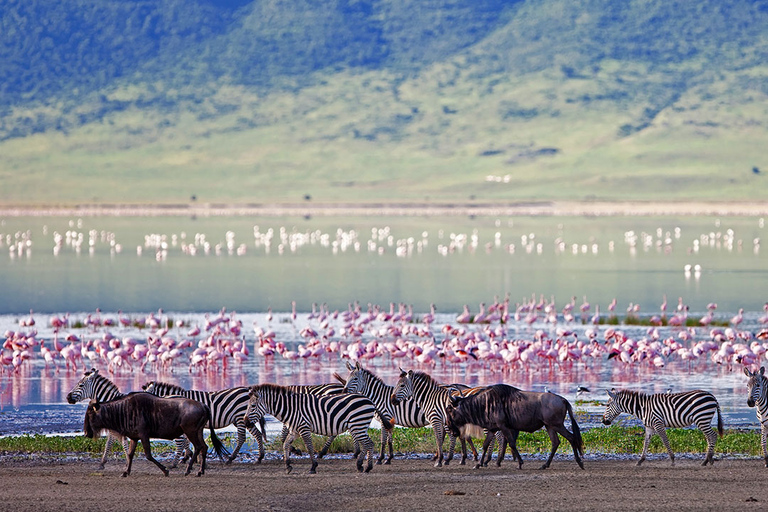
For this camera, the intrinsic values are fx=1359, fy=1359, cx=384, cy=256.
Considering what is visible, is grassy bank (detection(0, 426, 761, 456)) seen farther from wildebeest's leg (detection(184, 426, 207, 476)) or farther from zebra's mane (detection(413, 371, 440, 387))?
wildebeest's leg (detection(184, 426, 207, 476))

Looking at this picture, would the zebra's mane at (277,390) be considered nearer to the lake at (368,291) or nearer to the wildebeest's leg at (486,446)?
the wildebeest's leg at (486,446)

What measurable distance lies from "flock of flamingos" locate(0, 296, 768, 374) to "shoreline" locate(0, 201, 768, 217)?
3134 inches

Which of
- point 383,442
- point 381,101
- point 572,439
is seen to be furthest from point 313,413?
point 381,101

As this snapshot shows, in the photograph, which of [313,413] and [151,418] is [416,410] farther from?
[151,418]

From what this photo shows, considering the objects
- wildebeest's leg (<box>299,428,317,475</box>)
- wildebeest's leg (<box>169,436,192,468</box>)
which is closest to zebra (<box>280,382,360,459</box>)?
wildebeest's leg (<box>299,428,317,475</box>)

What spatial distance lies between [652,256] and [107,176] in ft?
263

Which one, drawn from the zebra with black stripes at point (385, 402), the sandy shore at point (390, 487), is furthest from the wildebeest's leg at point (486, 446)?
the zebra with black stripes at point (385, 402)

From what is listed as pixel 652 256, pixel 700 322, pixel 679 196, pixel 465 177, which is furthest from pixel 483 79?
pixel 700 322

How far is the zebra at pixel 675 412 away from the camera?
13.9 meters

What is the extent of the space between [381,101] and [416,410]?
134963 mm

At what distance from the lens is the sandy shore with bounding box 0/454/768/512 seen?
37.8 feet

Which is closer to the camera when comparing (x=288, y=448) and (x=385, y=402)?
(x=288, y=448)

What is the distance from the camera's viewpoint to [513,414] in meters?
13.6

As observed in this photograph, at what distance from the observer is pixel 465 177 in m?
124
